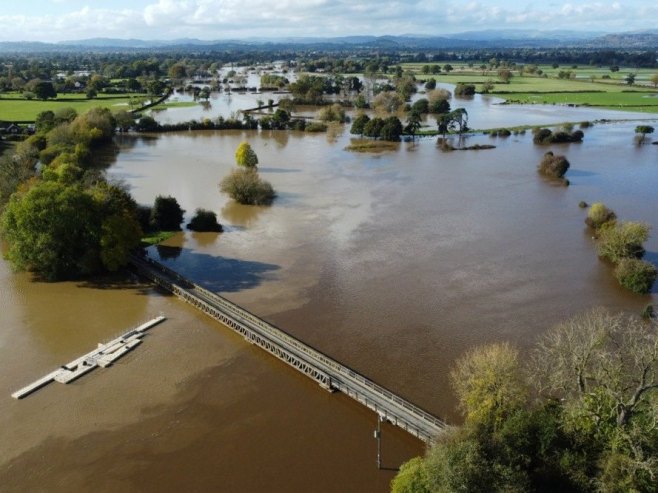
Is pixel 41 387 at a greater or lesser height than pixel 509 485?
lesser

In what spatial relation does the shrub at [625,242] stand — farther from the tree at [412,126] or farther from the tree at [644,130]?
the tree at [644,130]

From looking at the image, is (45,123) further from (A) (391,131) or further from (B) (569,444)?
(B) (569,444)

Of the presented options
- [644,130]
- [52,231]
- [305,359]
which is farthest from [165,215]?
A: [644,130]

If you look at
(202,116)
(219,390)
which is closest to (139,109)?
(202,116)

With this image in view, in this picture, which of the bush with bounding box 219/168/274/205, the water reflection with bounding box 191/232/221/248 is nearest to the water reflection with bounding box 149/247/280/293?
the water reflection with bounding box 191/232/221/248

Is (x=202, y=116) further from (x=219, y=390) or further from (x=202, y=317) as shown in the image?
(x=219, y=390)

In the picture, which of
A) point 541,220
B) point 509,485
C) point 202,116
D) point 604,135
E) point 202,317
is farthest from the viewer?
point 202,116

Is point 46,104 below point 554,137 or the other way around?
the other way around

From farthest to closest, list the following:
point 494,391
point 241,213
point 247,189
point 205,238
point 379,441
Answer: point 247,189 < point 241,213 < point 205,238 < point 379,441 < point 494,391
